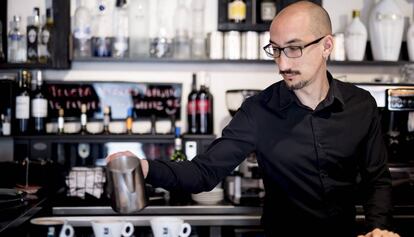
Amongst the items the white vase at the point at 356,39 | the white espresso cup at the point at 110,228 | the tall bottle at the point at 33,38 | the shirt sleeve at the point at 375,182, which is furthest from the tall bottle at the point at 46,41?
the shirt sleeve at the point at 375,182

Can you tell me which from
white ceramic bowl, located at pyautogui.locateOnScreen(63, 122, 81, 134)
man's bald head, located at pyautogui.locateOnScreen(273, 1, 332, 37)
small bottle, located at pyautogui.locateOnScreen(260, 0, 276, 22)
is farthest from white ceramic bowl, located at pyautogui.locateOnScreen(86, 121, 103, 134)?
man's bald head, located at pyautogui.locateOnScreen(273, 1, 332, 37)

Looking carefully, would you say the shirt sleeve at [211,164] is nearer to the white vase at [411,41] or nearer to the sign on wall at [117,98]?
the sign on wall at [117,98]

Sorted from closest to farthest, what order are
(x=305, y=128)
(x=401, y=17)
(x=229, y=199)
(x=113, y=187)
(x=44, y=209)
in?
1. (x=113, y=187)
2. (x=305, y=128)
3. (x=44, y=209)
4. (x=229, y=199)
5. (x=401, y=17)

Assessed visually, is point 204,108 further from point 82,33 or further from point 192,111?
point 82,33

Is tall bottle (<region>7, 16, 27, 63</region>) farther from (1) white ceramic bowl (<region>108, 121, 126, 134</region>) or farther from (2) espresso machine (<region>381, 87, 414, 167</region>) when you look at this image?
(2) espresso machine (<region>381, 87, 414, 167</region>)

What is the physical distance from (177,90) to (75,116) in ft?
2.18

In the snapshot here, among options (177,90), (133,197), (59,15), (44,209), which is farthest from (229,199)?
(133,197)

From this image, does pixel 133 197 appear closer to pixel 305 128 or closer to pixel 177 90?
pixel 305 128

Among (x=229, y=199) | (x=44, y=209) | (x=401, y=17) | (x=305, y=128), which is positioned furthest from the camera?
(x=401, y=17)

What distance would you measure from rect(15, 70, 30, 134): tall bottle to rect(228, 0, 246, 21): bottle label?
131 centimetres

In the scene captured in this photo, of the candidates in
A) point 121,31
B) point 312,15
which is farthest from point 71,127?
point 312,15

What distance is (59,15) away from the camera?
11.8 ft

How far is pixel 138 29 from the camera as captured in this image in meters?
3.64

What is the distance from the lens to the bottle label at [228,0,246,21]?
3.64m
